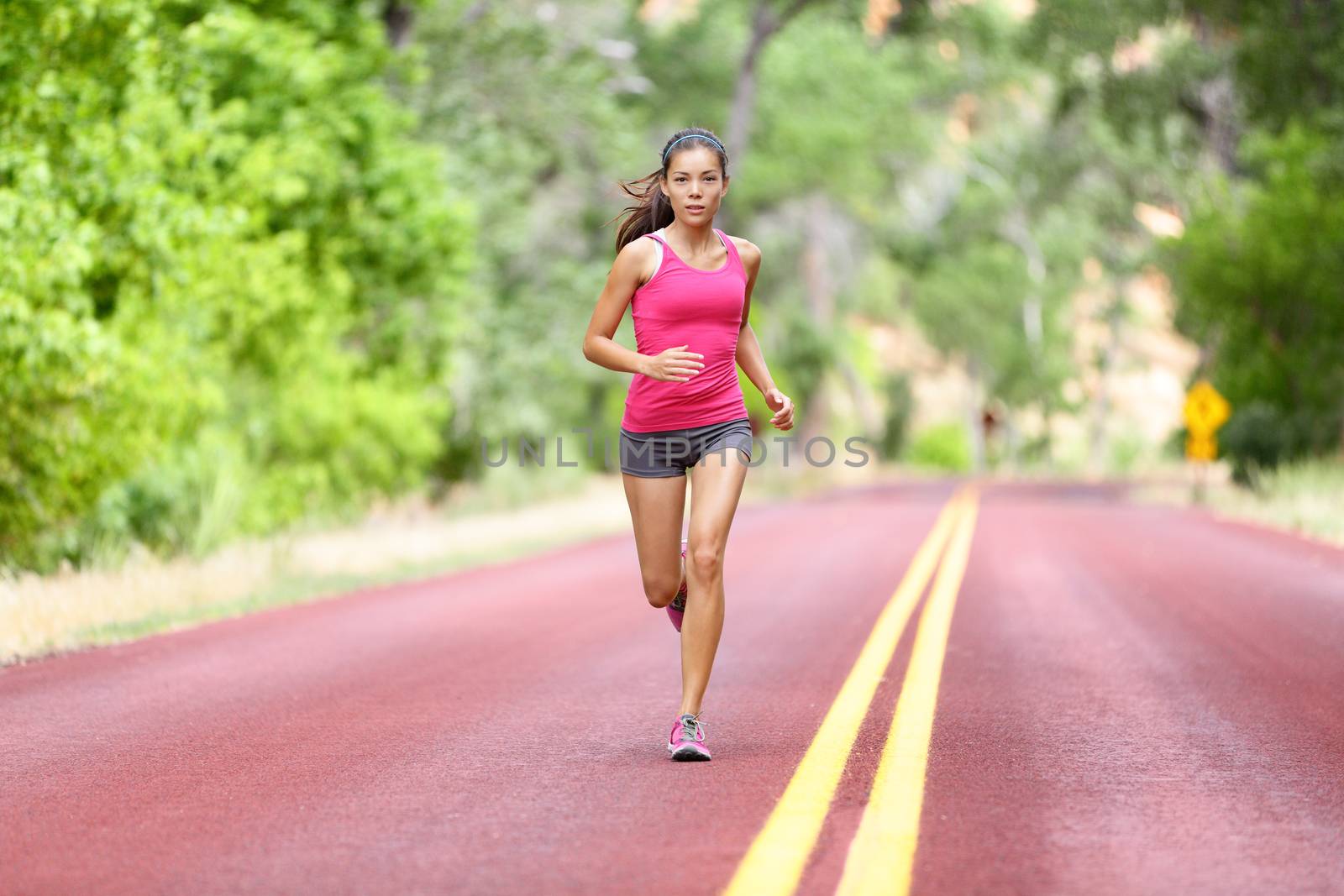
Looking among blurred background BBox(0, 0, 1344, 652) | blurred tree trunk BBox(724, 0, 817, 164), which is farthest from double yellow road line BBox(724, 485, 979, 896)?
blurred tree trunk BBox(724, 0, 817, 164)

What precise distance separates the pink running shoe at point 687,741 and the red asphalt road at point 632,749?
150 millimetres

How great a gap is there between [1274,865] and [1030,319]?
63851 mm

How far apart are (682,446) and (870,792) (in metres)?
1.48

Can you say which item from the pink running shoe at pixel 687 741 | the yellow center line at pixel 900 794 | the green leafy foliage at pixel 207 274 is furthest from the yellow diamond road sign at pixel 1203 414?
the pink running shoe at pixel 687 741

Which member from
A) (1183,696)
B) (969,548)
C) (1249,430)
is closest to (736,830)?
(1183,696)

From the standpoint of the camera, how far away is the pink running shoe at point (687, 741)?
575cm

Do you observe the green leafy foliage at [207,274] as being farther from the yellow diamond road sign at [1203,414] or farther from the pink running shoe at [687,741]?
the yellow diamond road sign at [1203,414]

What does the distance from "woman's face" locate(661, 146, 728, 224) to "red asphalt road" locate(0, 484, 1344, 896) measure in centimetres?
203

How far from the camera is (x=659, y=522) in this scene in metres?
6.03

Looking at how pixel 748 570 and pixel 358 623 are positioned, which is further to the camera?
pixel 748 570

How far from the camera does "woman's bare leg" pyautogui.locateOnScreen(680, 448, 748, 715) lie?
5863 mm

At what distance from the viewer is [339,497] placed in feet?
66.9

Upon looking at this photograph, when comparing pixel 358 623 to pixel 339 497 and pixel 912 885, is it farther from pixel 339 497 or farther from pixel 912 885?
pixel 339 497

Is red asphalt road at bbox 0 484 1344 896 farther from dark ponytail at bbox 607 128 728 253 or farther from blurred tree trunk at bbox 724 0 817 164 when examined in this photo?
blurred tree trunk at bbox 724 0 817 164
